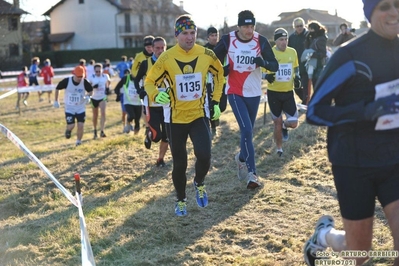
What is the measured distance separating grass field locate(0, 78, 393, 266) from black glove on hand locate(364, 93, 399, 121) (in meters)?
1.89

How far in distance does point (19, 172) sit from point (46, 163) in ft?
2.36

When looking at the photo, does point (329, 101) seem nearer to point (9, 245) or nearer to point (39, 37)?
point (9, 245)

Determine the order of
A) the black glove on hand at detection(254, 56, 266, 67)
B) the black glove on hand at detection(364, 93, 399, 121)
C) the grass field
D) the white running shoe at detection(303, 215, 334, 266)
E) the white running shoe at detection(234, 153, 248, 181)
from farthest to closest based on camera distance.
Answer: the white running shoe at detection(234, 153, 248, 181)
the black glove on hand at detection(254, 56, 266, 67)
the grass field
the white running shoe at detection(303, 215, 334, 266)
the black glove on hand at detection(364, 93, 399, 121)

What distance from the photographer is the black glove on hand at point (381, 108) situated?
3410mm

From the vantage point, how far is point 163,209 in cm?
706

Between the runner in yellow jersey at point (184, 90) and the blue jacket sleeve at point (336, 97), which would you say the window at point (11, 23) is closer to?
the runner in yellow jersey at point (184, 90)

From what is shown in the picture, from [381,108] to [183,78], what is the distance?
10.5 feet

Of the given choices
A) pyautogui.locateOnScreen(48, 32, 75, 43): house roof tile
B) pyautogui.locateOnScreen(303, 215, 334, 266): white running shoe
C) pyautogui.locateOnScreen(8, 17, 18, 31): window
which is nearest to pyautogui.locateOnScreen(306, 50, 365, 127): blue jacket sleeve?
pyautogui.locateOnScreen(303, 215, 334, 266): white running shoe

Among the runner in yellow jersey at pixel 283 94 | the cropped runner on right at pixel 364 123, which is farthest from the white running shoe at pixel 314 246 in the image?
the runner in yellow jersey at pixel 283 94

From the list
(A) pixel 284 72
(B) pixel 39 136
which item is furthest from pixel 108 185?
(B) pixel 39 136

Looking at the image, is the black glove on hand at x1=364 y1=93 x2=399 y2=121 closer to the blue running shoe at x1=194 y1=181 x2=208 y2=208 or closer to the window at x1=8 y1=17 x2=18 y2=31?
the blue running shoe at x1=194 y1=181 x2=208 y2=208

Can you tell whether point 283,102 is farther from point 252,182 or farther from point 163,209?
point 163,209

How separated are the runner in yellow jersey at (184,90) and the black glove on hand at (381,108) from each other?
10.1 ft

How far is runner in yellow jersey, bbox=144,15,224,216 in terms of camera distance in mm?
6309
